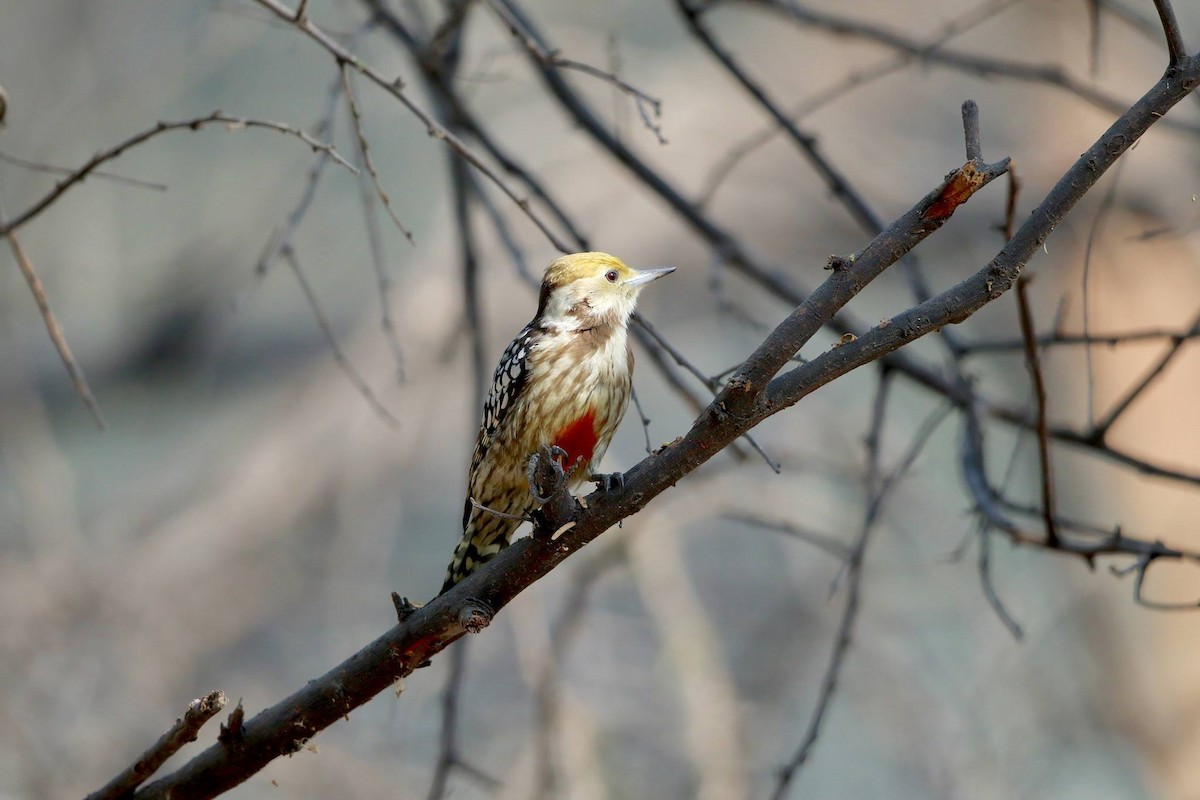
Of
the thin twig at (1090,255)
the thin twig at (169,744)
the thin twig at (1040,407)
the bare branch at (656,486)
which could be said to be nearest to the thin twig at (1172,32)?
the bare branch at (656,486)

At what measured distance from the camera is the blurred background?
24.5ft

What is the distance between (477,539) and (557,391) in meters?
0.66

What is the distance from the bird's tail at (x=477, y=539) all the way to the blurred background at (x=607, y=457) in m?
1.87

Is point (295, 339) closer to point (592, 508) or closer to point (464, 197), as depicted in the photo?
point (464, 197)

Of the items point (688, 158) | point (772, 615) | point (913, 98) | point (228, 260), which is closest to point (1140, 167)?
point (913, 98)

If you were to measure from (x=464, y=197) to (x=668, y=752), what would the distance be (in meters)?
4.44

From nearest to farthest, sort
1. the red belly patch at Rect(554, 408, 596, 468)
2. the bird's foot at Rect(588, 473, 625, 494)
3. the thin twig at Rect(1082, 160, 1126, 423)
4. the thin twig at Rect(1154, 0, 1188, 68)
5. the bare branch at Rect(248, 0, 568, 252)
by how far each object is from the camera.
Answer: the thin twig at Rect(1154, 0, 1188, 68)
the bird's foot at Rect(588, 473, 625, 494)
the thin twig at Rect(1082, 160, 1126, 423)
the bare branch at Rect(248, 0, 568, 252)
the red belly patch at Rect(554, 408, 596, 468)

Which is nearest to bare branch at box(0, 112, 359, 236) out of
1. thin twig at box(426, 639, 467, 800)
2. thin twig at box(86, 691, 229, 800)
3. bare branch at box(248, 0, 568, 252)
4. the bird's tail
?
bare branch at box(248, 0, 568, 252)

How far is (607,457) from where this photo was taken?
8.05 meters

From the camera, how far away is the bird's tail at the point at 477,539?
159 inches

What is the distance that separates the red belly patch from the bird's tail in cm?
37

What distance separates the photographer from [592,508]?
2.59 m

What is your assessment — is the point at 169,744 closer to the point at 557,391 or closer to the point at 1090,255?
the point at 557,391

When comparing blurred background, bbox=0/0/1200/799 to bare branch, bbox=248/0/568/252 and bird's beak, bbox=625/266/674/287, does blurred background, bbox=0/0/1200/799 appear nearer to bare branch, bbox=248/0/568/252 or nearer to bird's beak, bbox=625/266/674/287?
bird's beak, bbox=625/266/674/287
